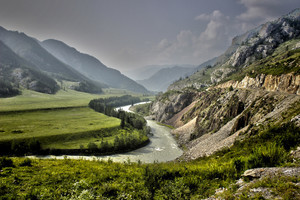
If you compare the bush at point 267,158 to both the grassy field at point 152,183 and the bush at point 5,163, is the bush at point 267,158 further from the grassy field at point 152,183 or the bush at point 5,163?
the bush at point 5,163

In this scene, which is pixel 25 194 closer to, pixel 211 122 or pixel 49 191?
pixel 49 191

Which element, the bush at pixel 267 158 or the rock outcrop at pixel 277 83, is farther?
the rock outcrop at pixel 277 83

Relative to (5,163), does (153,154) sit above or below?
below

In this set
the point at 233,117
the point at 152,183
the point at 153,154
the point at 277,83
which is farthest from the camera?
the point at 153,154

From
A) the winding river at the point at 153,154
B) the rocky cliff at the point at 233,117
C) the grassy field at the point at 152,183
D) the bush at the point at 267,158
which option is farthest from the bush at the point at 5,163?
the winding river at the point at 153,154

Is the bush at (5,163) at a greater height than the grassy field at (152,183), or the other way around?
the grassy field at (152,183)

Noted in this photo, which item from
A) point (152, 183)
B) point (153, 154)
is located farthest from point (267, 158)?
point (153, 154)

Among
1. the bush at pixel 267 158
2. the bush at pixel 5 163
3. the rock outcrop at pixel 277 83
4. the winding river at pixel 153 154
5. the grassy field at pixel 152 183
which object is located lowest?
the winding river at pixel 153 154

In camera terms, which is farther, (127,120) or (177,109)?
(177,109)

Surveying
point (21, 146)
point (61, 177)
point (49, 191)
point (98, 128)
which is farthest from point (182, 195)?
point (98, 128)

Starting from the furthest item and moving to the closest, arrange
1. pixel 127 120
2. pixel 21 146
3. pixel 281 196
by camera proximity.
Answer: pixel 127 120
pixel 21 146
pixel 281 196

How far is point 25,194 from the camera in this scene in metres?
12.3

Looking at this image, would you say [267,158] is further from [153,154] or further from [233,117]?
[153,154]

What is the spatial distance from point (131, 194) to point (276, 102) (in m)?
54.9
